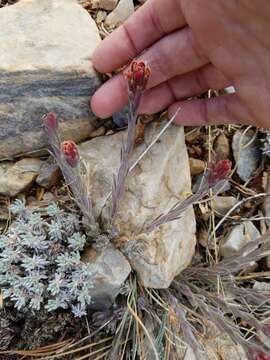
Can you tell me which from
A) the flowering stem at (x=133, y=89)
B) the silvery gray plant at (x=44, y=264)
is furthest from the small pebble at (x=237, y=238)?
the flowering stem at (x=133, y=89)

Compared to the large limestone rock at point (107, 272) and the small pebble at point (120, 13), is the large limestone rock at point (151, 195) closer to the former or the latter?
the large limestone rock at point (107, 272)

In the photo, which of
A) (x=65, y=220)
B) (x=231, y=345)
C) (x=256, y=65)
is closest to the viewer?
(x=256, y=65)

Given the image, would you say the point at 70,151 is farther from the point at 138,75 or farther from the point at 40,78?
the point at 40,78

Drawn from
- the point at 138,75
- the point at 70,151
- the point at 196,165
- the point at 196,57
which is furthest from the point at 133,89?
the point at 196,165

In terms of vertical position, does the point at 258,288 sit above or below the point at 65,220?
below

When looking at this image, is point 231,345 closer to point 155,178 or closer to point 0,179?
point 155,178

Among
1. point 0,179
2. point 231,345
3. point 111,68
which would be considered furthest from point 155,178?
point 231,345
